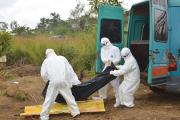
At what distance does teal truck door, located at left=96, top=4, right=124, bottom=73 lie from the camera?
11336mm

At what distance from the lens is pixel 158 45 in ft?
32.7

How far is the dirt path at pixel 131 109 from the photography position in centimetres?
955

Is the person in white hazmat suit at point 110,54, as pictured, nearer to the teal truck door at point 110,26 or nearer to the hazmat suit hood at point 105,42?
the hazmat suit hood at point 105,42

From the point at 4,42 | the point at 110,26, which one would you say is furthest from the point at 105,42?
the point at 4,42

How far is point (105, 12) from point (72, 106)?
2630mm

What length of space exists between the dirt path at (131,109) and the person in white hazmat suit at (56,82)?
0.33 meters

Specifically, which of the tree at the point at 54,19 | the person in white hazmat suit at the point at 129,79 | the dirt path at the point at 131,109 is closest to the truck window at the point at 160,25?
the person in white hazmat suit at the point at 129,79

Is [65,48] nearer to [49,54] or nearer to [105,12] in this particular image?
[105,12]

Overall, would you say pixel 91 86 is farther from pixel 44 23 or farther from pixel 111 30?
pixel 44 23

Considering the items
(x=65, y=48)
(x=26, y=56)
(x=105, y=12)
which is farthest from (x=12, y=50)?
(x=105, y=12)

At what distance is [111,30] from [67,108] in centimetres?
242

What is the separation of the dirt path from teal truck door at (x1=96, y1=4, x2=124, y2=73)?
1.29 m

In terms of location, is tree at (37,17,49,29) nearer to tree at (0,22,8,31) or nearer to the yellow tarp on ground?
tree at (0,22,8,31)

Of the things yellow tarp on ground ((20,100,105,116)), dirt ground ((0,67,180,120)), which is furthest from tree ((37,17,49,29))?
yellow tarp on ground ((20,100,105,116))
